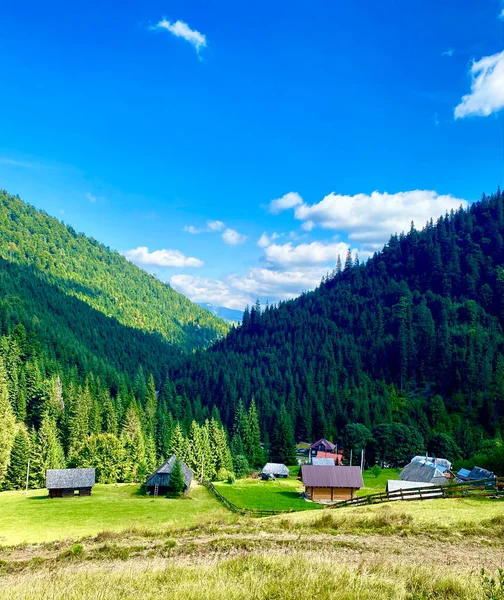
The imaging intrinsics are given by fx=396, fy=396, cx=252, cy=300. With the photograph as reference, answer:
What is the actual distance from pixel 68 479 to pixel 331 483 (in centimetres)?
4114

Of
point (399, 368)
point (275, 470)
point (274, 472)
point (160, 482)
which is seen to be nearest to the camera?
point (160, 482)

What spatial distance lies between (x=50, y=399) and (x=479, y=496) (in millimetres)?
88987

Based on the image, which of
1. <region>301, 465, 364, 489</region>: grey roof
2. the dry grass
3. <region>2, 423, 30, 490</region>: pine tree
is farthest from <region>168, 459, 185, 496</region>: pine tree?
the dry grass

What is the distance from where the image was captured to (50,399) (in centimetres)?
9169

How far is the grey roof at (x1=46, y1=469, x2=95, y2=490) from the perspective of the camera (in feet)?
200

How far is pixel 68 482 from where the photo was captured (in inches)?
2430

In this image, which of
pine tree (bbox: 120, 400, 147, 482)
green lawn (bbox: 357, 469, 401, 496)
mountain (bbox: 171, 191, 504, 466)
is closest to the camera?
green lawn (bbox: 357, 469, 401, 496)

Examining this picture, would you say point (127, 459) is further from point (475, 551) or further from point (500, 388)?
point (500, 388)

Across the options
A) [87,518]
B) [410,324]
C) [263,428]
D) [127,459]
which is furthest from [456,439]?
[87,518]

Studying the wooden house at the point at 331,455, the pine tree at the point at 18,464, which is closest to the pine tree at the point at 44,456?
the pine tree at the point at 18,464

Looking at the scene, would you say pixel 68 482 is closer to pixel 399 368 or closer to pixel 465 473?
pixel 465 473

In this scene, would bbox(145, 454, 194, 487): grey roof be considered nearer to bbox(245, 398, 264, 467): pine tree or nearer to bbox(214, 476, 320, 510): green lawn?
bbox(214, 476, 320, 510): green lawn

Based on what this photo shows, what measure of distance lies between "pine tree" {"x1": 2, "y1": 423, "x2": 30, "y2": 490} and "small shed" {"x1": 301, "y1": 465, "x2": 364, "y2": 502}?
48.6 metres

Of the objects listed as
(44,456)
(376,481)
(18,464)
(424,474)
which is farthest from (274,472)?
(18,464)
